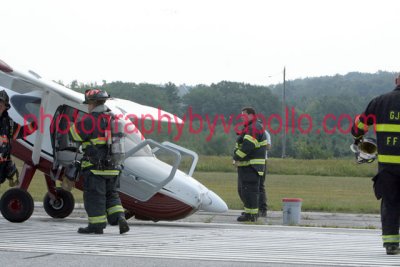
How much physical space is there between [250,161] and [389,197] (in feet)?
22.7

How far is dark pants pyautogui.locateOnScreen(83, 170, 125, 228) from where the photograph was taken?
39.3 feet

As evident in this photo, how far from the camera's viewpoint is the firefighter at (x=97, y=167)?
1206 cm

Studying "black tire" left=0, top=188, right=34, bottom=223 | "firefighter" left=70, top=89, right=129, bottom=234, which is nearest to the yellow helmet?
"firefighter" left=70, top=89, right=129, bottom=234

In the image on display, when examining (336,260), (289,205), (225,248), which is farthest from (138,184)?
(336,260)

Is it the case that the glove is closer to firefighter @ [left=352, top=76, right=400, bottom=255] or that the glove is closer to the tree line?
firefighter @ [left=352, top=76, right=400, bottom=255]

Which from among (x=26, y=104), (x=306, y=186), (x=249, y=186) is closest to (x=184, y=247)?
(x=26, y=104)

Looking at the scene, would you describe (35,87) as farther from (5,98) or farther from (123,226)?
(123,226)

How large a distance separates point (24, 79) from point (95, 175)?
95.3 inches

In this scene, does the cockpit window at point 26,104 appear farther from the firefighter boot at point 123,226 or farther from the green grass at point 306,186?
the firefighter boot at point 123,226

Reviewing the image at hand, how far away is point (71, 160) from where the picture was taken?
14484mm

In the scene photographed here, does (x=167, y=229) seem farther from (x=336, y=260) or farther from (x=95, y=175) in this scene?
(x=336, y=260)

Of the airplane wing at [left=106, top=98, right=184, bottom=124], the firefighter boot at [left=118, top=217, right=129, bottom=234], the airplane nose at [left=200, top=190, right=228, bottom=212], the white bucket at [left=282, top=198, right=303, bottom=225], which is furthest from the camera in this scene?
the white bucket at [left=282, top=198, right=303, bottom=225]

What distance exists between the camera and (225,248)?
1027 cm

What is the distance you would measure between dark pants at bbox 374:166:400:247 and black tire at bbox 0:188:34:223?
592 cm
